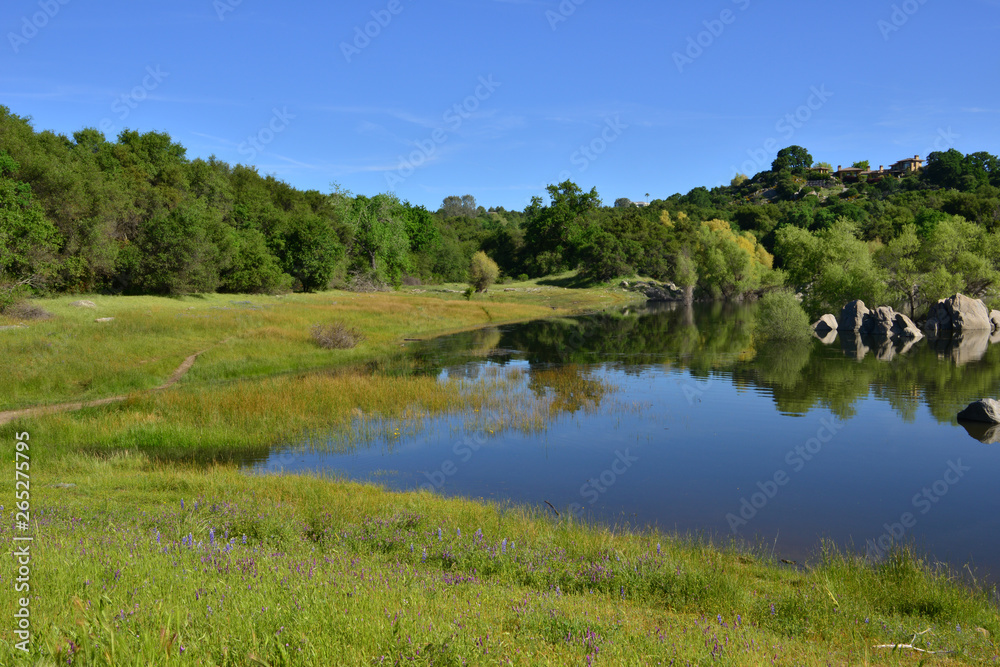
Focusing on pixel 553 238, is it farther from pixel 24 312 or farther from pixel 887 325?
pixel 24 312

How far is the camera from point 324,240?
255ft

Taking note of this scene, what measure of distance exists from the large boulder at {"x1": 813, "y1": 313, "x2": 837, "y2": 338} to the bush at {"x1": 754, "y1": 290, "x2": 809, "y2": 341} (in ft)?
17.5

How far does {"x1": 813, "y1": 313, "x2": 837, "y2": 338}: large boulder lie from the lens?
174 ft

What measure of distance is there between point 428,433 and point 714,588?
13.9m

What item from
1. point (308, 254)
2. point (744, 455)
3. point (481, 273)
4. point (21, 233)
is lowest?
point (744, 455)

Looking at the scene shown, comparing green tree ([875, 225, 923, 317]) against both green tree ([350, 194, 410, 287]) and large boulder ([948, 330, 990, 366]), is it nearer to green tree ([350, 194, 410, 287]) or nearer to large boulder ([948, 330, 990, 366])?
large boulder ([948, 330, 990, 366])

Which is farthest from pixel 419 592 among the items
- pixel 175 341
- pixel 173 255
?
pixel 173 255

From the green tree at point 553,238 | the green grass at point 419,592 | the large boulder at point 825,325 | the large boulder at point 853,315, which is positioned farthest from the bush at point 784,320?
the green tree at point 553,238

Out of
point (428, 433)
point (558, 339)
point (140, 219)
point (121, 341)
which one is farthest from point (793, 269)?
point (140, 219)

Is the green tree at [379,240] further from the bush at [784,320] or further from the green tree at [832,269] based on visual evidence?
the bush at [784,320]

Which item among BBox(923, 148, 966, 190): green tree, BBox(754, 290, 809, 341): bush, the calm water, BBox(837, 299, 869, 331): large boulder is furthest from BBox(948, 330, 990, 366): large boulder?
BBox(923, 148, 966, 190): green tree

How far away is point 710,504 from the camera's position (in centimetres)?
1409

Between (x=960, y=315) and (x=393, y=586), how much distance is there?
60118 millimetres

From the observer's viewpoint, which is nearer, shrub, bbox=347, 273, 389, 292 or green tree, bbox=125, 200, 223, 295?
green tree, bbox=125, 200, 223, 295
